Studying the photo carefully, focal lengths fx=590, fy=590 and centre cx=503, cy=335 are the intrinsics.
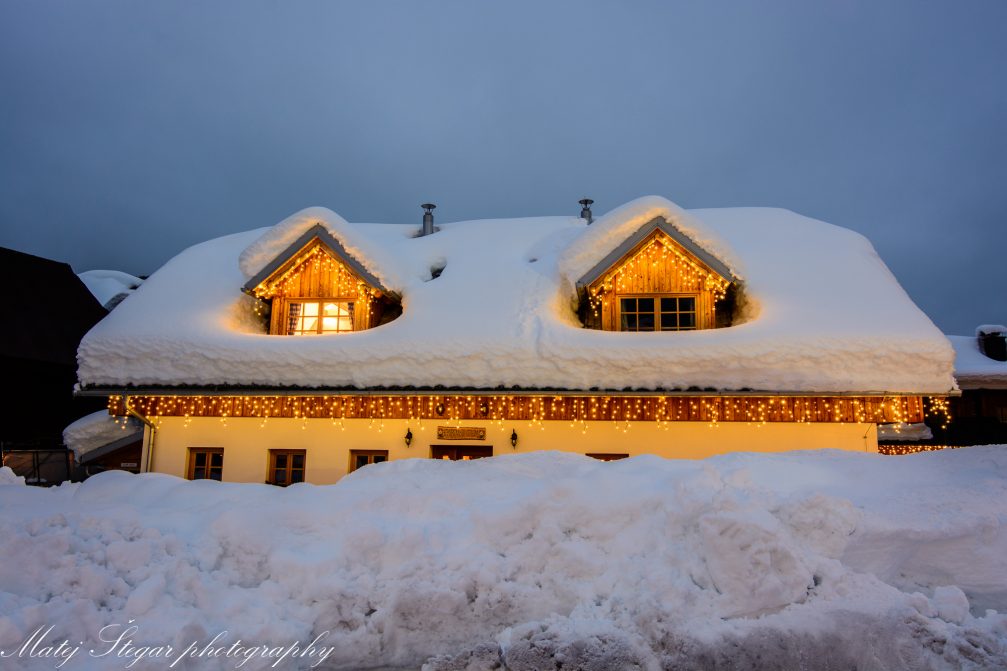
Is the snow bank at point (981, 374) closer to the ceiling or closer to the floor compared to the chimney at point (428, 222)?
closer to the floor

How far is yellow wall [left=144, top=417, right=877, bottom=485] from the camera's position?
1049cm

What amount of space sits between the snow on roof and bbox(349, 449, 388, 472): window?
4.67 ft

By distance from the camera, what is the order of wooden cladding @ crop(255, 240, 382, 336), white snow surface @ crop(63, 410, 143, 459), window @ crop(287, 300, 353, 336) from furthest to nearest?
white snow surface @ crop(63, 410, 143, 459) → window @ crop(287, 300, 353, 336) → wooden cladding @ crop(255, 240, 382, 336)

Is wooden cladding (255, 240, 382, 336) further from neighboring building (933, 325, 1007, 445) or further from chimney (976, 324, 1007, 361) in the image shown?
chimney (976, 324, 1007, 361)

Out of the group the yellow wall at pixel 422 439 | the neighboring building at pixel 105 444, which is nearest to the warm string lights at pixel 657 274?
the yellow wall at pixel 422 439

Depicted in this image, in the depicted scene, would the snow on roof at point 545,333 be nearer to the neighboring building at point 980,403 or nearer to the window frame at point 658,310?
the window frame at point 658,310

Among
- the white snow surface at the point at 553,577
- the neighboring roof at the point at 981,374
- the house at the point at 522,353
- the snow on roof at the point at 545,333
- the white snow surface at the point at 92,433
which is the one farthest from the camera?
the neighboring roof at the point at 981,374

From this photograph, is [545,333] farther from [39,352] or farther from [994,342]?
[994,342]

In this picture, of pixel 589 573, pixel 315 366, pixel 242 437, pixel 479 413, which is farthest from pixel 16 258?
pixel 589 573

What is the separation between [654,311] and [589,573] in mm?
7989

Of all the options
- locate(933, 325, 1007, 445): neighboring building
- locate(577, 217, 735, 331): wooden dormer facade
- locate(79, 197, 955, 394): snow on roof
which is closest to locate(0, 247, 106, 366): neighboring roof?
locate(79, 197, 955, 394): snow on roof

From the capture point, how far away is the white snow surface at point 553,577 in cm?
413

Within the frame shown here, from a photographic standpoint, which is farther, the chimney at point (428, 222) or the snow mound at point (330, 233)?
the chimney at point (428, 222)

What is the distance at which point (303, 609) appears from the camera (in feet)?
15.1
